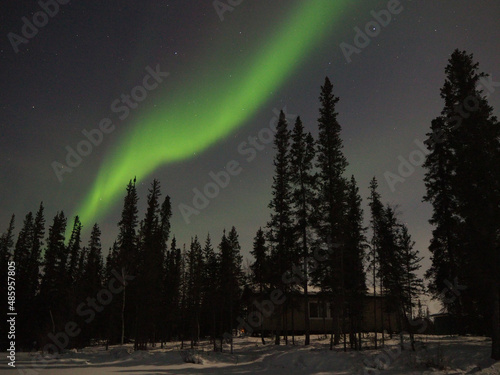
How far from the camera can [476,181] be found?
17.6 metres

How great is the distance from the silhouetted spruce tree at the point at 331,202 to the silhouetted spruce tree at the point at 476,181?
9.45m

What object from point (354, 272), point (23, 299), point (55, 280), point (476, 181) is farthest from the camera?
point (55, 280)

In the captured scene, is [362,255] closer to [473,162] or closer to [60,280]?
[473,162]

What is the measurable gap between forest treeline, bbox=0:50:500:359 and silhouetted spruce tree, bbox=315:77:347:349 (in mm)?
100

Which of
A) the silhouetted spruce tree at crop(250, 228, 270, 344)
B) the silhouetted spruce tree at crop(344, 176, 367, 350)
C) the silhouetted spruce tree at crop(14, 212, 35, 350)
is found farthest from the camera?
the silhouetted spruce tree at crop(14, 212, 35, 350)

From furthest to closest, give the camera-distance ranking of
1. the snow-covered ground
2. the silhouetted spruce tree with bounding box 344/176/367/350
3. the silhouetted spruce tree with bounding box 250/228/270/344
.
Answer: the silhouetted spruce tree with bounding box 250/228/270/344 → the silhouetted spruce tree with bounding box 344/176/367/350 → the snow-covered ground

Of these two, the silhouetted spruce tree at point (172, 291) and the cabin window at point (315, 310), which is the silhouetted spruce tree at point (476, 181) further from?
the silhouetted spruce tree at point (172, 291)

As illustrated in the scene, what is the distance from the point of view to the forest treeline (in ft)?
58.4

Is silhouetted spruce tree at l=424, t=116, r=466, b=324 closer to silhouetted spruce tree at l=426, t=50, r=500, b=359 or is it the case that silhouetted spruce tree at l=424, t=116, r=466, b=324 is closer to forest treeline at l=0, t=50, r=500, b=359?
forest treeline at l=0, t=50, r=500, b=359

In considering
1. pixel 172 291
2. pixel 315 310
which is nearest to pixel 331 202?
pixel 315 310

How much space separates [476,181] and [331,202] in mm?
12435

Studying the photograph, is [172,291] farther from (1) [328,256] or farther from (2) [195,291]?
(1) [328,256]

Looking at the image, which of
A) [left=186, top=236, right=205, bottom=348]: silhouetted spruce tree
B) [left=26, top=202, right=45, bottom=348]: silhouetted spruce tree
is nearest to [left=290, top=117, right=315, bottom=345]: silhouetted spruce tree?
[left=186, top=236, right=205, bottom=348]: silhouetted spruce tree

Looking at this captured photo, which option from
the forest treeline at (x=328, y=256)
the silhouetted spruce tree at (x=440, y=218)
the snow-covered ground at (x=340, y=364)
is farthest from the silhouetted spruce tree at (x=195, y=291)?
the silhouetted spruce tree at (x=440, y=218)
